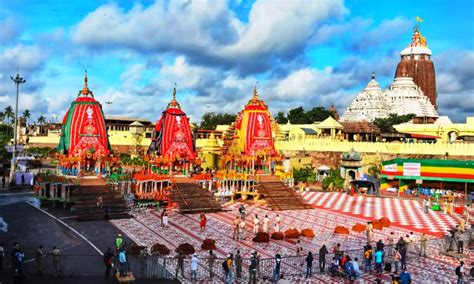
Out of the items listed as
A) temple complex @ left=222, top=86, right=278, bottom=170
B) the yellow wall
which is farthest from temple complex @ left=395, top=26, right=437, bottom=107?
temple complex @ left=222, top=86, right=278, bottom=170

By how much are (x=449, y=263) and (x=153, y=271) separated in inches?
492

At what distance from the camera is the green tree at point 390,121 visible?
225 ft

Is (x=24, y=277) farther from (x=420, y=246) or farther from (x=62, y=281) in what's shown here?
(x=420, y=246)

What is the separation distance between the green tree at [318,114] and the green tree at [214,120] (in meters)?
16.2

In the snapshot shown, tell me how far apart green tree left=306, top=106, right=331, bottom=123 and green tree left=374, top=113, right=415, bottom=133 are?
16972mm

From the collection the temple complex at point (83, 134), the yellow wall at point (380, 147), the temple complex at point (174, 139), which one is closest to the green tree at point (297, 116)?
the yellow wall at point (380, 147)

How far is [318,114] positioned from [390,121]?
20584 millimetres

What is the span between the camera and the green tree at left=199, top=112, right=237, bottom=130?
102 metres

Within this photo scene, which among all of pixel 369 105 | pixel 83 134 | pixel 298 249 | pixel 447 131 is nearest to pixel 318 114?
pixel 369 105

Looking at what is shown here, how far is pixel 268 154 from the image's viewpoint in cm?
3894

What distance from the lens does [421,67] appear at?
92.9 meters

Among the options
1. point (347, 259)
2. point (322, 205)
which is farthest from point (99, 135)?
point (347, 259)

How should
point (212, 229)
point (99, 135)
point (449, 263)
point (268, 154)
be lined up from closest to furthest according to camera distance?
point (449, 263) → point (212, 229) → point (99, 135) → point (268, 154)

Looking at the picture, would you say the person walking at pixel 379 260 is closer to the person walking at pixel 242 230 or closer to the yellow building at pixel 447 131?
the person walking at pixel 242 230
